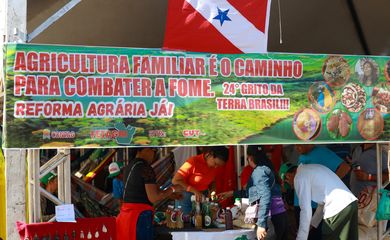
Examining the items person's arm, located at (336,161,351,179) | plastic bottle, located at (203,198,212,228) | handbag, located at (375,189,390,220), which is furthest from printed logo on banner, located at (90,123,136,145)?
handbag, located at (375,189,390,220)

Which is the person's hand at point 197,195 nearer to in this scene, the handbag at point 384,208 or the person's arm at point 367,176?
the handbag at point 384,208

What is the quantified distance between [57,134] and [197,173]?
2.16 m

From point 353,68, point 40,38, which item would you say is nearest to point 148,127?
point 353,68

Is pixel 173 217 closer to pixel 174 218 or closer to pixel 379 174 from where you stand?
pixel 174 218

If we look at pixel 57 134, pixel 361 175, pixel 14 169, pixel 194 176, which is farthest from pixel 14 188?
pixel 361 175

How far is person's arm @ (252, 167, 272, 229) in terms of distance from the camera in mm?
4672

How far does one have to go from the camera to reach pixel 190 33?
447cm

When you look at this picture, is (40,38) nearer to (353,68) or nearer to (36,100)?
(36,100)

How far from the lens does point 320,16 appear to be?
653cm

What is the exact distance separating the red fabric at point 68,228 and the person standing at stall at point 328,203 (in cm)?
173

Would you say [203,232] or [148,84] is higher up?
[148,84]

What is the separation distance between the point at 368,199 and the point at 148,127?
2803 millimetres

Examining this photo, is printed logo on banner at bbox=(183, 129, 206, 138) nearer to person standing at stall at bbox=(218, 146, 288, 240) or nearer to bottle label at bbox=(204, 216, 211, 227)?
person standing at stall at bbox=(218, 146, 288, 240)

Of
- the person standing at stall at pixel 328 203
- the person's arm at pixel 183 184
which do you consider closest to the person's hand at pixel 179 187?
the person's arm at pixel 183 184
